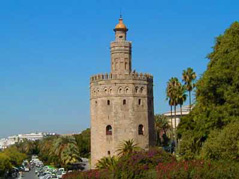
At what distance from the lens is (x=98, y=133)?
4084 centimetres

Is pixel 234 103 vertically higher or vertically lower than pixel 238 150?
higher

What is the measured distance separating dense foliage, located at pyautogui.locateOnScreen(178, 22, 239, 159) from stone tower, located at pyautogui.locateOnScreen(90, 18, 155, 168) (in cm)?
1535

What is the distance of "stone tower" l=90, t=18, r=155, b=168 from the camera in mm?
40031

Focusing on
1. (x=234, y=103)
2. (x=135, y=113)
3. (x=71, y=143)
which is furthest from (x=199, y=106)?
(x=71, y=143)

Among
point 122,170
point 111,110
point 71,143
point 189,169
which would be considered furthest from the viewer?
point 71,143

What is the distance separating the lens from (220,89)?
2283 centimetres

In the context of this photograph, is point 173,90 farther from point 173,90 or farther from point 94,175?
point 94,175

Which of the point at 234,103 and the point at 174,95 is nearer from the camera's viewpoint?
the point at 234,103

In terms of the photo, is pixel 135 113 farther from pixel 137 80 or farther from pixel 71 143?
pixel 71 143

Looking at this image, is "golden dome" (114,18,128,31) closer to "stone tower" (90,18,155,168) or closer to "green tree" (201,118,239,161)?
"stone tower" (90,18,155,168)

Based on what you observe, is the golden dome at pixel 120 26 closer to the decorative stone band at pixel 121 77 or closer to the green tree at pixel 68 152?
the decorative stone band at pixel 121 77

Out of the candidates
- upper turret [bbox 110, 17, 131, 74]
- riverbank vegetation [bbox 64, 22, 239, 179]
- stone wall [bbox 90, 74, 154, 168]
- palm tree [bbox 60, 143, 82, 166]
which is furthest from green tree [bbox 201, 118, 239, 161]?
palm tree [bbox 60, 143, 82, 166]

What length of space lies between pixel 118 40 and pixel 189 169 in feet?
75.2

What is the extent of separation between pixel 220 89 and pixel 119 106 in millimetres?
18102
